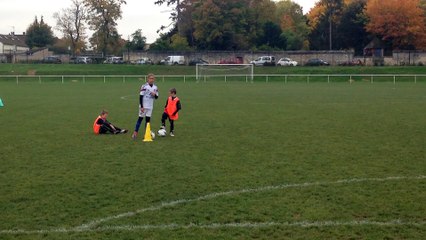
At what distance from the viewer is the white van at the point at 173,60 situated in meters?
72.3

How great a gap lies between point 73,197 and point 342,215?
390cm

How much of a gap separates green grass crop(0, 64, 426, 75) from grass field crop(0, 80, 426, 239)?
44.7 m

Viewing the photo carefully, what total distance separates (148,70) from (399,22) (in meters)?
37.2

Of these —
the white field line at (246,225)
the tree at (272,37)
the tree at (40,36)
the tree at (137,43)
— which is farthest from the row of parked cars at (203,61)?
the white field line at (246,225)

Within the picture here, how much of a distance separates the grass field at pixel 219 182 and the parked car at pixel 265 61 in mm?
53440

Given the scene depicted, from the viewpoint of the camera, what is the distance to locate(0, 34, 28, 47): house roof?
11292 cm

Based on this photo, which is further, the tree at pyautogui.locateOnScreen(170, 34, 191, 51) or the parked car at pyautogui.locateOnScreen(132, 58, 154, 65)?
the tree at pyautogui.locateOnScreen(170, 34, 191, 51)

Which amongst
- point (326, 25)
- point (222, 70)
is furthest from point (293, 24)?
point (222, 70)

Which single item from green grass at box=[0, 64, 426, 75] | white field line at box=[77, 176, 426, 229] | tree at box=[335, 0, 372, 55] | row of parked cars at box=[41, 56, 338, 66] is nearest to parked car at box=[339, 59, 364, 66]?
row of parked cars at box=[41, 56, 338, 66]

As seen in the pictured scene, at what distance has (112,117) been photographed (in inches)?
770

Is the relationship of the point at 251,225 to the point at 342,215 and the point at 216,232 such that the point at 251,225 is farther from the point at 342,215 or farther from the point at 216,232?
the point at 342,215

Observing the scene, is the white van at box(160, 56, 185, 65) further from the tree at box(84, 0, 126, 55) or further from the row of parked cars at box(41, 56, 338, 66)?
the tree at box(84, 0, 126, 55)

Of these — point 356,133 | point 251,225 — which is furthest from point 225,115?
point 251,225

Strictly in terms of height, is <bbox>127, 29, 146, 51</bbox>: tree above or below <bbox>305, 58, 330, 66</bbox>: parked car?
above
